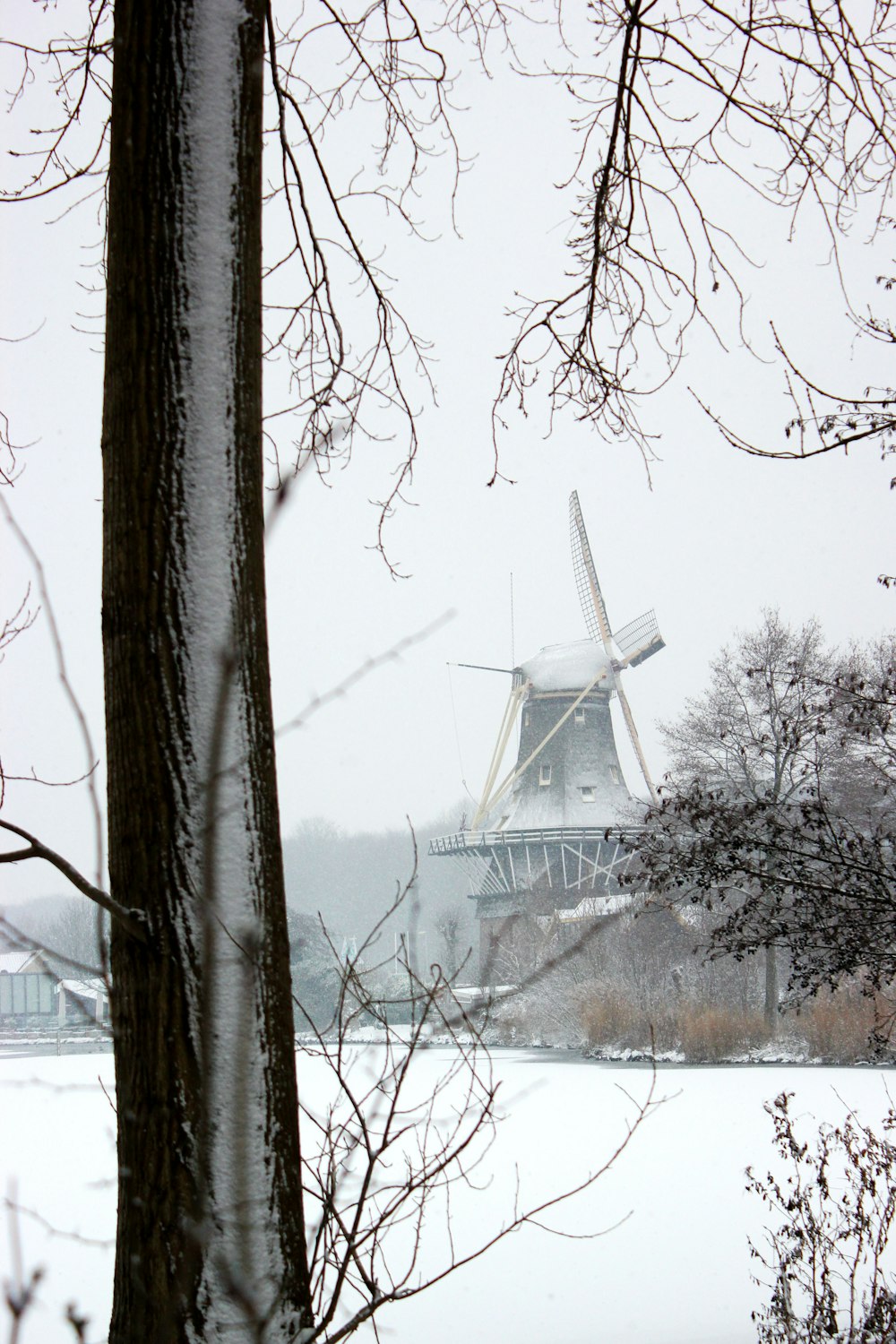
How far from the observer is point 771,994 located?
1777 centimetres

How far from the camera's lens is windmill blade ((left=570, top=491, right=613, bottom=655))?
3177 centimetres

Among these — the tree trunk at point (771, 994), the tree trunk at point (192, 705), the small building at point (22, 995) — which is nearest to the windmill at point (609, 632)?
the tree trunk at point (771, 994)

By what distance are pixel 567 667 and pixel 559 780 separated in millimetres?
3016

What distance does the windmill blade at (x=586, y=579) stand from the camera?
31.8 metres

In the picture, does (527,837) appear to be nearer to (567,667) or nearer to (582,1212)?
(567,667)

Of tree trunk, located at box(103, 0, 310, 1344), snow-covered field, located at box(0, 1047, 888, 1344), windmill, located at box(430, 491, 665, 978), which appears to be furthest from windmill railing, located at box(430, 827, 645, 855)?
tree trunk, located at box(103, 0, 310, 1344)

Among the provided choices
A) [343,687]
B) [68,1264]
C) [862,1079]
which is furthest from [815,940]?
[862,1079]

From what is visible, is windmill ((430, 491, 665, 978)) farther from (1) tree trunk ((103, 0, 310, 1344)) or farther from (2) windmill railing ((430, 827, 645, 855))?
(1) tree trunk ((103, 0, 310, 1344))

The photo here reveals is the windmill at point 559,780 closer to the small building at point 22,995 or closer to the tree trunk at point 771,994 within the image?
the tree trunk at point 771,994

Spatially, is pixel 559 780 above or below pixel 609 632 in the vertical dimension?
below

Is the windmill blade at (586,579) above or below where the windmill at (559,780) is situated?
above

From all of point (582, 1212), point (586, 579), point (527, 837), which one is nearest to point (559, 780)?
point (527, 837)

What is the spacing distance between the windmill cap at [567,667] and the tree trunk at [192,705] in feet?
93.7

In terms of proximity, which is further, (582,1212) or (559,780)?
(559,780)
